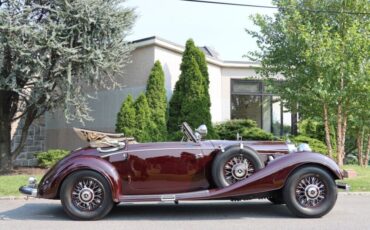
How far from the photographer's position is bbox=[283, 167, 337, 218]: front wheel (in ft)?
23.9

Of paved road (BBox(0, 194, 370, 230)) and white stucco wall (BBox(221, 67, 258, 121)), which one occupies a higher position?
white stucco wall (BBox(221, 67, 258, 121))

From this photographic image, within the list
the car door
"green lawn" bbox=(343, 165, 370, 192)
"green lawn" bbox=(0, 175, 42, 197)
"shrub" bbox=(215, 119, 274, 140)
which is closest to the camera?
the car door

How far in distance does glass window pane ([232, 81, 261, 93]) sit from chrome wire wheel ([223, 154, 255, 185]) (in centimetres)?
1291

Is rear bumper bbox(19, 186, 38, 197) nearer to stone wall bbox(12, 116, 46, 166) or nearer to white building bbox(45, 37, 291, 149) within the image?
white building bbox(45, 37, 291, 149)

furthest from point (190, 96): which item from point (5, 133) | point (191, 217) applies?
point (191, 217)

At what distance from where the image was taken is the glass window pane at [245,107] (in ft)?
66.3

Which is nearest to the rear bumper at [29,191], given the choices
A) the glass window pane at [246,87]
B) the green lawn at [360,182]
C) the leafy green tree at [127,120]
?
the green lawn at [360,182]

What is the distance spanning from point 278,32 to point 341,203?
657 centimetres

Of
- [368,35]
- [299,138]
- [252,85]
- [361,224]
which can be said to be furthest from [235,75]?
[361,224]

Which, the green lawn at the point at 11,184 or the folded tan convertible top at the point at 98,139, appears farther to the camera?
the green lawn at the point at 11,184

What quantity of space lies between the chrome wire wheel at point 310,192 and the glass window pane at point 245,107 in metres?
12.9

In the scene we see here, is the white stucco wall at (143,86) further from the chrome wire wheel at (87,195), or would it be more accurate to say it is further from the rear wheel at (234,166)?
the chrome wire wheel at (87,195)

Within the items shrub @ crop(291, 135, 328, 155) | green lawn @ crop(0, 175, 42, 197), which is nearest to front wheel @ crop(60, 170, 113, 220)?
green lawn @ crop(0, 175, 42, 197)

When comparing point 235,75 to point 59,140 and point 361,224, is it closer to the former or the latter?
point 59,140
